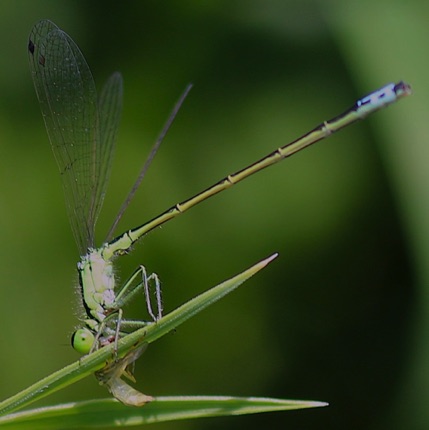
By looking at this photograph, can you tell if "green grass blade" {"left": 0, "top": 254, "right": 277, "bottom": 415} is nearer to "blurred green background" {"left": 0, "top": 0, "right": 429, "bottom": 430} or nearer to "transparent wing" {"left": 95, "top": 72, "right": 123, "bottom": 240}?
"transparent wing" {"left": 95, "top": 72, "right": 123, "bottom": 240}

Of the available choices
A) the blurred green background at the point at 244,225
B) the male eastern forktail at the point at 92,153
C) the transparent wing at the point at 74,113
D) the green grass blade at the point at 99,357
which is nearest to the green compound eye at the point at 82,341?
the male eastern forktail at the point at 92,153

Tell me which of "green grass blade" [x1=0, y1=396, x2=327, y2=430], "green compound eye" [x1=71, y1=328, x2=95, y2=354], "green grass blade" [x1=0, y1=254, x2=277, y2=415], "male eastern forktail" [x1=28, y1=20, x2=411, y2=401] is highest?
"male eastern forktail" [x1=28, y1=20, x2=411, y2=401]

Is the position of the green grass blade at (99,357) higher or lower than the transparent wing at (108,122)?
lower

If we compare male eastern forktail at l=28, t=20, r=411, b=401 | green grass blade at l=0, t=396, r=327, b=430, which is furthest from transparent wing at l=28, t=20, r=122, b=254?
green grass blade at l=0, t=396, r=327, b=430

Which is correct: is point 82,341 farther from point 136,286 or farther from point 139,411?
point 139,411

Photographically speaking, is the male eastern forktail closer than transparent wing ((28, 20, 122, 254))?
Yes

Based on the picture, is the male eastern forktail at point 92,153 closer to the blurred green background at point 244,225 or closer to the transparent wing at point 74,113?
the transparent wing at point 74,113

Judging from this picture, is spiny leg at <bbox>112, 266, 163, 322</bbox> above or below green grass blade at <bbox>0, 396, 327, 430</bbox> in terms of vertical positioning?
above
